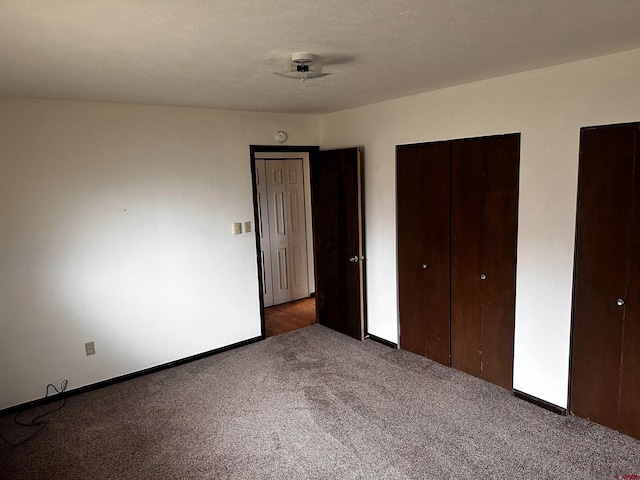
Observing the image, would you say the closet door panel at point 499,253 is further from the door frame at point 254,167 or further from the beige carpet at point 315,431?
the door frame at point 254,167

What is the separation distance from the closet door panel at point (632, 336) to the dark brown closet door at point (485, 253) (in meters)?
0.70

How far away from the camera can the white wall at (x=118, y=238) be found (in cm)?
317

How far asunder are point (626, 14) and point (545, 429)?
2.39 meters

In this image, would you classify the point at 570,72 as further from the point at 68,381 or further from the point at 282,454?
the point at 68,381

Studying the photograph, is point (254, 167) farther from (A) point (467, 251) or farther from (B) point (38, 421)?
(B) point (38, 421)

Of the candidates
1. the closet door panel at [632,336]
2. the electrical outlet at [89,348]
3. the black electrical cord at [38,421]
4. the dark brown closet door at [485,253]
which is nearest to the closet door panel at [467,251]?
the dark brown closet door at [485,253]

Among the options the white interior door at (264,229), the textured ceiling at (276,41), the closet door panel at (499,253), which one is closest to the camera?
the textured ceiling at (276,41)

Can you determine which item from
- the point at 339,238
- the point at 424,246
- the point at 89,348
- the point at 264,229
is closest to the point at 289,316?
the point at 264,229

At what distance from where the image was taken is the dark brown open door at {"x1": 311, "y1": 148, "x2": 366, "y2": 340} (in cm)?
420

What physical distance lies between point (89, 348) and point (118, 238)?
94cm

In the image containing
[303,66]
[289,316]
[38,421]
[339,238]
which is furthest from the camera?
[289,316]

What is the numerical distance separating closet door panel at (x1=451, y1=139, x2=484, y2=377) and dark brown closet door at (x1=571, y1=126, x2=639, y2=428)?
0.72m

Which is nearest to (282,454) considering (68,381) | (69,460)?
(69,460)

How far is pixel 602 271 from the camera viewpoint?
264cm
